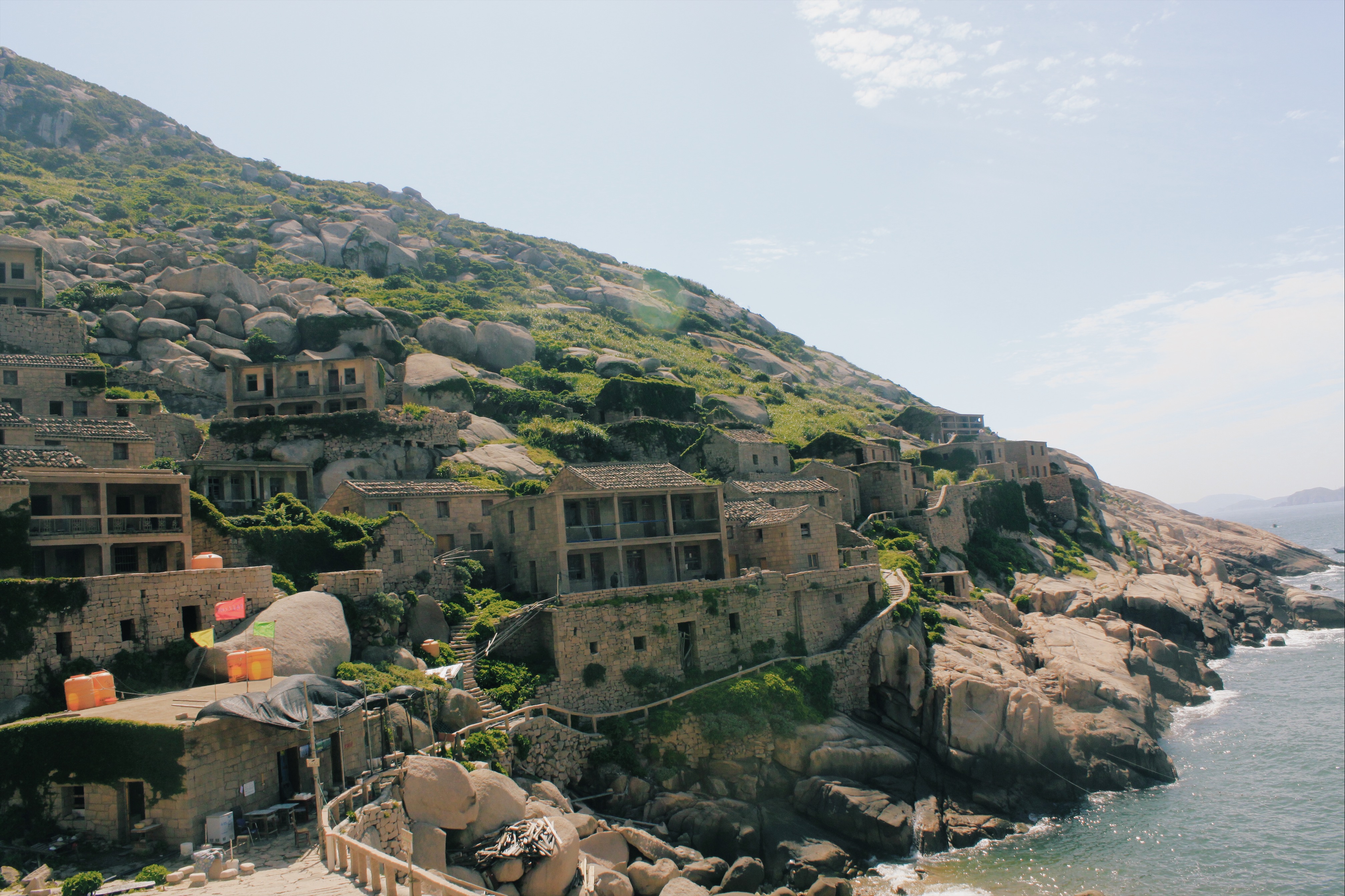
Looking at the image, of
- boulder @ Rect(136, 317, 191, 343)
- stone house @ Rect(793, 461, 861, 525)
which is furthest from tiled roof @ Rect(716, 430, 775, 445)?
boulder @ Rect(136, 317, 191, 343)

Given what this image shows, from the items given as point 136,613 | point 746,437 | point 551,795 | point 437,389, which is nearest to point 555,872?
point 551,795

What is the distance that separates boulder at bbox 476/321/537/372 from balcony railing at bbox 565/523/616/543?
151ft

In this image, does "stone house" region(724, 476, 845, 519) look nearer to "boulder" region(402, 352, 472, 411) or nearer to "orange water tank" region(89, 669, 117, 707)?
"boulder" region(402, 352, 472, 411)

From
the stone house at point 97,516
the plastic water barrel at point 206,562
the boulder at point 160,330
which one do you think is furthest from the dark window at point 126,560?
the boulder at point 160,330

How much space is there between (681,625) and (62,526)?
2495 centimetres

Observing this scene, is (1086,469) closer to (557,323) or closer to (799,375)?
(799,375)

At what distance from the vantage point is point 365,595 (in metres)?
34.5

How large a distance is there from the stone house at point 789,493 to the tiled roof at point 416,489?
1391 centimetres

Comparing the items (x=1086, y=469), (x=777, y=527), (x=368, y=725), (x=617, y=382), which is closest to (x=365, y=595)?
(x=368, y=725)

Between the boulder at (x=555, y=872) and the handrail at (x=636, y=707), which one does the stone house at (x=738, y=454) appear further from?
the boulder at (x=555, y=872)

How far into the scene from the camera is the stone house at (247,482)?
44.8 metres

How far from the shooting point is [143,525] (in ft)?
109

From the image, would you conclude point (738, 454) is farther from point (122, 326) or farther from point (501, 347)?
point (122, 326)

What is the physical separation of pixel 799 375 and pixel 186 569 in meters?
107
